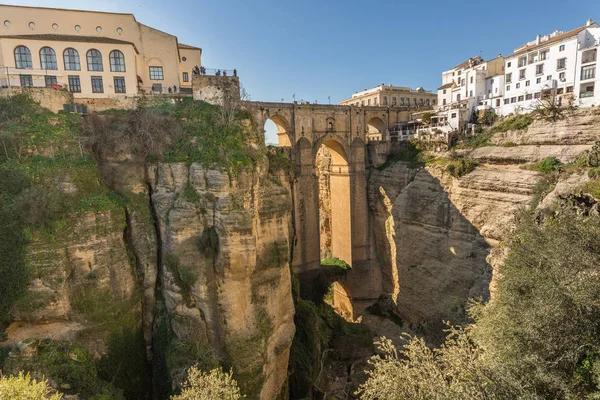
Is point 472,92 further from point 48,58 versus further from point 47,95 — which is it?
point 47,95

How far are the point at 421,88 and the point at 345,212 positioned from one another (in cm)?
2836

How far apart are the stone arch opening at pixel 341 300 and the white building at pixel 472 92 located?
1672 centimetres

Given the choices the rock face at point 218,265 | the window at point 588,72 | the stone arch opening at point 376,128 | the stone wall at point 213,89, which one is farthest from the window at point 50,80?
the window at point 588,72

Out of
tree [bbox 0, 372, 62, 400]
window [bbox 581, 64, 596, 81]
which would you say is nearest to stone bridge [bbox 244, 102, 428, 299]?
window [bbox 581, 64, 596, 81]

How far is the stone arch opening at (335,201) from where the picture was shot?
28.4 meters

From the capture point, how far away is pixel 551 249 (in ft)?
35.5

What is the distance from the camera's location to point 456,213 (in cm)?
2220

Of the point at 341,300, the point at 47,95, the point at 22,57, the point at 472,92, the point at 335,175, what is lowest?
the point at 341,300

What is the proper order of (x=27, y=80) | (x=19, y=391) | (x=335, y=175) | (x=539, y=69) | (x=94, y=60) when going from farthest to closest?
(x=335, y=175), (x=539, y=69), (x=94, y=60), (x=27, y=80), (x=19, y=391)

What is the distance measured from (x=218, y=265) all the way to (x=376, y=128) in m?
25.5

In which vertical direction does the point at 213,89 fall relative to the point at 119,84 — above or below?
below

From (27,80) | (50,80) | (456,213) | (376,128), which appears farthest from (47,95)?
(376,128)

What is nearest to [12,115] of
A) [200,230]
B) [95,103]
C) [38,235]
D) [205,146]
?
[95,103]

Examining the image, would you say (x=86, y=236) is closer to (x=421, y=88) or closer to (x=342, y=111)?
(x=342, y=111)
